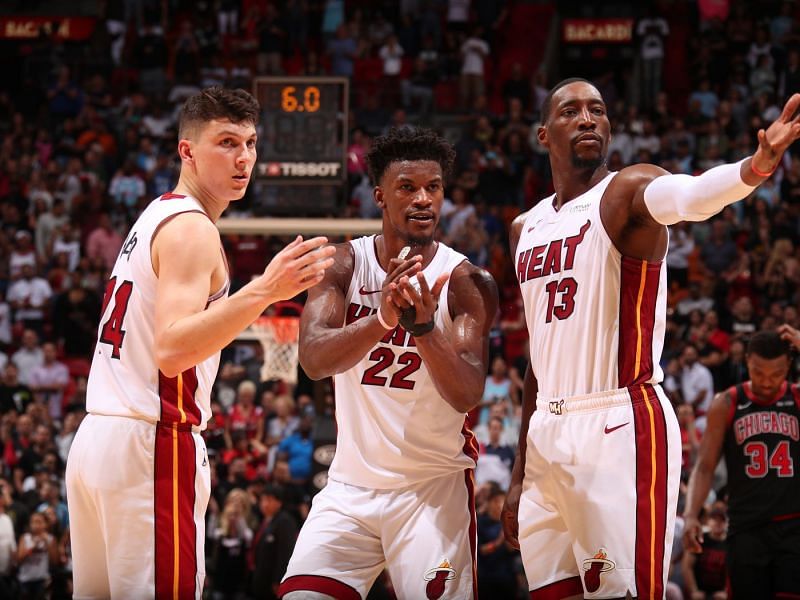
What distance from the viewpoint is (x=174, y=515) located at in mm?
4488

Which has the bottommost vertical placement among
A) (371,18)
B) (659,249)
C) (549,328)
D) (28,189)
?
(549,328)

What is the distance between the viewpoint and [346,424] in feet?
16.9

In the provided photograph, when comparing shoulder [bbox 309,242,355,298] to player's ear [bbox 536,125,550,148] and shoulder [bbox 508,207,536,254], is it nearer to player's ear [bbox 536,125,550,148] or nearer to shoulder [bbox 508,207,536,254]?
shoulder [bbox 508,207,536,254]

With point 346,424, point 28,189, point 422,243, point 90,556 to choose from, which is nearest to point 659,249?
point 422,243

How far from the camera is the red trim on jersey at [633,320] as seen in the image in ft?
15.8

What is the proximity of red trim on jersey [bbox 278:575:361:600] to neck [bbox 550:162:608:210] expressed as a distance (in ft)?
6.40

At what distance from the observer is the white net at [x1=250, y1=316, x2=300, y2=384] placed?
1209cm

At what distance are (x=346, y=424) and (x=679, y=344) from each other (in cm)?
950

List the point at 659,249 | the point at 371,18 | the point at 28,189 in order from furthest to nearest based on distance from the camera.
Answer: the point at 371,18 < the point at 28,189 < the point at 659,249

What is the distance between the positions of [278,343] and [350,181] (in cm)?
552

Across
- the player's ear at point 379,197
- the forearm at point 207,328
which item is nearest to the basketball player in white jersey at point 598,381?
the player's ear at point 379,197

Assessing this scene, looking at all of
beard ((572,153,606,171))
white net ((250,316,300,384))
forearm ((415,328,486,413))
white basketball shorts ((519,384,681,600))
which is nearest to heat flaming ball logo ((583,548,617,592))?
white basketball shorts ((519,384,681,600))

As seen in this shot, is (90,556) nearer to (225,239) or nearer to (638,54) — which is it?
(225,239)

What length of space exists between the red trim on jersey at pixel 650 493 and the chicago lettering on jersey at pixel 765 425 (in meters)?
2.37
